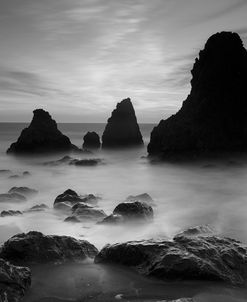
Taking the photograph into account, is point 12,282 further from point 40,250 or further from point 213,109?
point 213,109

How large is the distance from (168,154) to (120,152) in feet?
71.1

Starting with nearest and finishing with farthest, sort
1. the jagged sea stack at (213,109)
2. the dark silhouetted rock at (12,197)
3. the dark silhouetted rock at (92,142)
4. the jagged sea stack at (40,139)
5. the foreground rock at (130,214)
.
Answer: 1. the foreground rock at (130,214)
2. the dark silhouetted rock at (12,197)
3. the jagged sea stack at (213,109)
4. the jagged sea stack at (40,139)
5. the dark silhouetted rock at (92,142)

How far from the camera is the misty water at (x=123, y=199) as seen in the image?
864 cm

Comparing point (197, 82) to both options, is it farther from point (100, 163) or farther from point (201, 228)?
point (201, 228)

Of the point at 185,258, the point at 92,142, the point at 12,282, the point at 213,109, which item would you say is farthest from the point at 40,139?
the point at 12,282

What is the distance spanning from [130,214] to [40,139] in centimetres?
4947

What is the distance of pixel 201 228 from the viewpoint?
46.0 feet

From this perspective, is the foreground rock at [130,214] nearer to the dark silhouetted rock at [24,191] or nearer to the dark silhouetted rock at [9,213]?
the dark silhouetted rock at [9,213]

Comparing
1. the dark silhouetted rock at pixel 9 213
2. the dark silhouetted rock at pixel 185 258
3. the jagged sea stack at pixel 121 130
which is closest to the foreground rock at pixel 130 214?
the dark silhouetted rock at pixel 9 213

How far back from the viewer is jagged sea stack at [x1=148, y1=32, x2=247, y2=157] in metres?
48.8

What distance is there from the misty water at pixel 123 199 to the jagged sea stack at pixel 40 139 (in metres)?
3.58

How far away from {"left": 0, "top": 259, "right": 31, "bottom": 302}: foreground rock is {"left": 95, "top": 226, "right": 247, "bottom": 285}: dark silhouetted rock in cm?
261

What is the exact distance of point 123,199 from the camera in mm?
26531

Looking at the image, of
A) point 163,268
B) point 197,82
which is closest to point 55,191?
point 163,268
